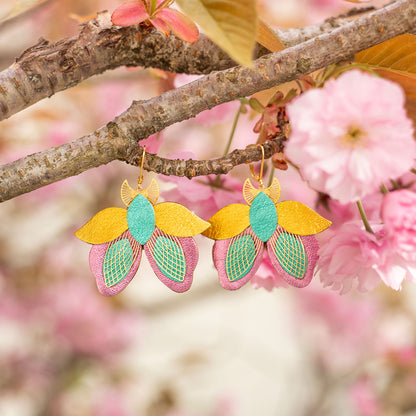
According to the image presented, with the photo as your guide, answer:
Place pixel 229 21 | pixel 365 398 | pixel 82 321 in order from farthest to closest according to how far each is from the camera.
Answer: pixel 365 398 < pixel 82 321 < pixel 229 21

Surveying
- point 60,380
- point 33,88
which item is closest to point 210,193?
point 33,88

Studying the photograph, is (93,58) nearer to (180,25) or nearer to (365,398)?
(180,25)

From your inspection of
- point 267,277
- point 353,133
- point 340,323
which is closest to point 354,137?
point 353,133

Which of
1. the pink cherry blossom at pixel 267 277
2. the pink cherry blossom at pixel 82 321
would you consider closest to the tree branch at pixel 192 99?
the pink cherry blossom at pixel 267 277

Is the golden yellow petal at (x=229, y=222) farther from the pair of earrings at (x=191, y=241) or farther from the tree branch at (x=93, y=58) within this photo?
the tree branch at (x=93, y=58)

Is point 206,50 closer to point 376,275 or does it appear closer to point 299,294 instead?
point 376,275


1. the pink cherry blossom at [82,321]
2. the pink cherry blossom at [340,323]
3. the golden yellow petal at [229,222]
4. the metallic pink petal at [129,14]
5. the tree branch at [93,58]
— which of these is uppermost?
the metallic pink petal at [129,14]
